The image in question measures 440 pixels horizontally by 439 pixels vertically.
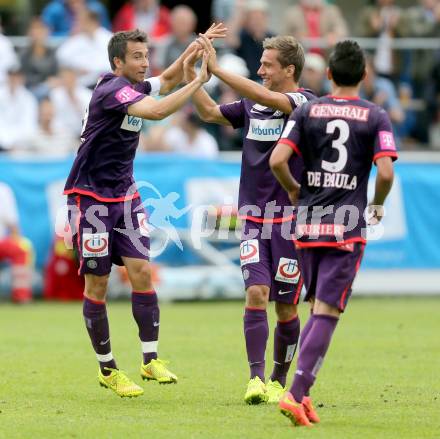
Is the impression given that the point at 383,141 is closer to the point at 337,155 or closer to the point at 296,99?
the point at 337,155

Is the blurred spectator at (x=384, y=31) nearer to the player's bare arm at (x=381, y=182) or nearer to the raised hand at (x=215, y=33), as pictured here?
the raised hand at (x=215, y=33)

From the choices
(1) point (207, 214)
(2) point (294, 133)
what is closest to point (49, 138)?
(1) point (207, 214)

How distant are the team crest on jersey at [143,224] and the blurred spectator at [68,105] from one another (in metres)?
8.66

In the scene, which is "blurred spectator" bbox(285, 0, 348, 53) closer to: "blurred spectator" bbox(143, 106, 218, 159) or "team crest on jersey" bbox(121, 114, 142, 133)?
"blurred spectator" bbox(143, 106, 218, 159)

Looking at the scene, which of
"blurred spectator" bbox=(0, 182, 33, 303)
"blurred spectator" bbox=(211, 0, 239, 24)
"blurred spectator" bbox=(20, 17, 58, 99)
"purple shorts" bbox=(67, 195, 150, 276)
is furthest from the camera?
"blurred spectator" bbox=(211, 0, 239, 24)

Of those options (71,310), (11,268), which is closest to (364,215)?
(71,310)

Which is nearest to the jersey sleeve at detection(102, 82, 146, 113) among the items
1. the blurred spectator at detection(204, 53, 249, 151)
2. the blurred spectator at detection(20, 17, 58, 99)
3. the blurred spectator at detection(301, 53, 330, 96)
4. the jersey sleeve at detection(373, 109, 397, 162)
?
the jersey sleeve at detection(373, 109, 397, 162)

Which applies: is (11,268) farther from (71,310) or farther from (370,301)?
(370,301)

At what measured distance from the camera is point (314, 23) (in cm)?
1911

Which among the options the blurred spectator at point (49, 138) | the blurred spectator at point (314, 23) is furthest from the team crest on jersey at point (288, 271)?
the blurred spectator at point (314, 23)

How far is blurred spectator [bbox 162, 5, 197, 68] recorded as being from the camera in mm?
17578

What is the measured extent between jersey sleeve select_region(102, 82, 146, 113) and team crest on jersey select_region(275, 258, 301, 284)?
154cm

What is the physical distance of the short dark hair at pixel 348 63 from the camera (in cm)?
699

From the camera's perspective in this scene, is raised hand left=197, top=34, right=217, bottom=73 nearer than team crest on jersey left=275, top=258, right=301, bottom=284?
Yes
